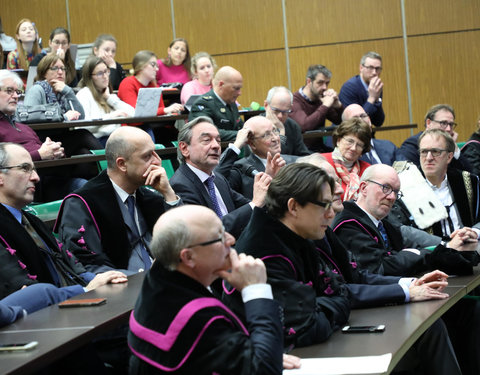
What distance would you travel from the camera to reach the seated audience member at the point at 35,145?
4.70m

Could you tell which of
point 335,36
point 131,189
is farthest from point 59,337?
point 335,36

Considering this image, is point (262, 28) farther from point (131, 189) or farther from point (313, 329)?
point (313, 329)

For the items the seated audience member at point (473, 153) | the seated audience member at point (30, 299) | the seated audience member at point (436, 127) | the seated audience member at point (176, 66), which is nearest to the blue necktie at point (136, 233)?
the seated audience member at point (30, 299)

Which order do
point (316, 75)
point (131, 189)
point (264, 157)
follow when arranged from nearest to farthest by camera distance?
point (131, 189), point (264, 157), point (316, 75)

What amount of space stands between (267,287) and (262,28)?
309 inches

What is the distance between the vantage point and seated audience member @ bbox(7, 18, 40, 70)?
7840mm

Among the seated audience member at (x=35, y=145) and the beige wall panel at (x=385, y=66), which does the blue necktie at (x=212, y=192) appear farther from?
the beige wall panel at (x=385, y=66)

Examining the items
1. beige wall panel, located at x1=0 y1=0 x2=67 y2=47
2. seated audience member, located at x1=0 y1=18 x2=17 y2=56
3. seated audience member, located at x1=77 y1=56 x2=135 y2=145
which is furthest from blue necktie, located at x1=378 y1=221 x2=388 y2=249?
beige wall panel, located at x1=0 y1=0 x2=67 y2=47

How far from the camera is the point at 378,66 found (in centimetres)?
744

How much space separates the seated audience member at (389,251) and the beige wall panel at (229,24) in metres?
6.08

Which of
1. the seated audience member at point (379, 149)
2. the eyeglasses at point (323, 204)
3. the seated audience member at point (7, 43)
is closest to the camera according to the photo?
the eyeglasses at point (323, 204)

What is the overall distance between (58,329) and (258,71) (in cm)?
781

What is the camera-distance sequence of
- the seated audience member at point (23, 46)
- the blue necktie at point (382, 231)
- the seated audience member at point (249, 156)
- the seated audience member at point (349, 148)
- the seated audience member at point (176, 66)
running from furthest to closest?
the seated audience member at point (176, 66) < the seated audience member at point (23, 46) < the seated audience member at point (349, 148) < the seated audience member at point (249, 156) < the blue necktie at point (382, 231)

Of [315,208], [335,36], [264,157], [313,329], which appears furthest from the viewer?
[335,36]
